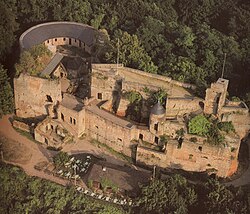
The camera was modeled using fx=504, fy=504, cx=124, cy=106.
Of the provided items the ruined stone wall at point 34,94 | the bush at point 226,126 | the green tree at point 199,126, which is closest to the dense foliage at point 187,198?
the green tree at point 199,126

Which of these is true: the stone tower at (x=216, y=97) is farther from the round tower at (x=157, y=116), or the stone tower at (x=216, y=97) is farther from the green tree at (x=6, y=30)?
the green tree at (x=6, y=30)

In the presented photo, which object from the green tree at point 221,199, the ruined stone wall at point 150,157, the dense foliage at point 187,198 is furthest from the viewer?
the ruined stone wall at point 150,157

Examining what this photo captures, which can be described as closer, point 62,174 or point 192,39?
point 62,174

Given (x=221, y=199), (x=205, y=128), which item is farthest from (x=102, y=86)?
(x=221, y=199)

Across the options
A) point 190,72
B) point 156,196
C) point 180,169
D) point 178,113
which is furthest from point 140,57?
point 156,196

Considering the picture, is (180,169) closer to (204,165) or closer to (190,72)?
(204,165)
